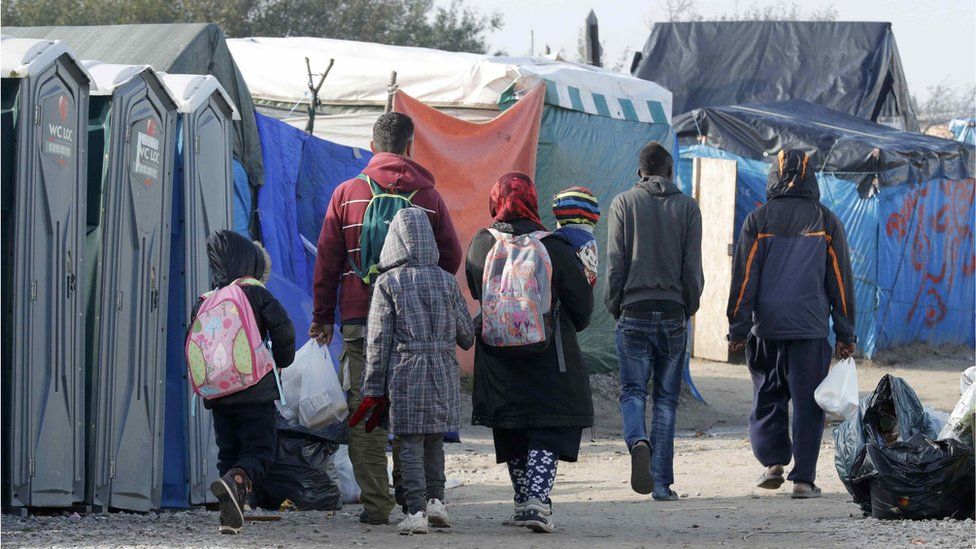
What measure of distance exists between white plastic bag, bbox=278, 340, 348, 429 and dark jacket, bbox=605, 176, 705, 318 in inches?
71.0

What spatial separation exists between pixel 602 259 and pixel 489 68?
6.82 ft

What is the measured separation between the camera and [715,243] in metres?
16.5

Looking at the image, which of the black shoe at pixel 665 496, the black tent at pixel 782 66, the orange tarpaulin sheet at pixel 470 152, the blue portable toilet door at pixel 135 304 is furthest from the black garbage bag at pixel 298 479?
the black tent at pixel 782 66

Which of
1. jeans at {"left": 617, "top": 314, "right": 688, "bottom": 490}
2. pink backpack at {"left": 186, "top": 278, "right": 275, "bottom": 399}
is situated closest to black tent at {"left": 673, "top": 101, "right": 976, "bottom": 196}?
jeans at {"left": 617, "top": 314, "right": 688, "bottom": 490}

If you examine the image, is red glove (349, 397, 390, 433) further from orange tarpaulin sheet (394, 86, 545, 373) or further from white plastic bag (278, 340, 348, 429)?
orange tarpaulin sheet (394, 86, 545, 373)

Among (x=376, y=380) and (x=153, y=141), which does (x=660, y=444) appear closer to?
(x=376, y=380)

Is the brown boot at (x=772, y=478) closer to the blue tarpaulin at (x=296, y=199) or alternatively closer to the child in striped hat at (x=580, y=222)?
the child in striped hat at (x=580, y=222)

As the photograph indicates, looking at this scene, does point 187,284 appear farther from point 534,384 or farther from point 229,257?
point 534,384

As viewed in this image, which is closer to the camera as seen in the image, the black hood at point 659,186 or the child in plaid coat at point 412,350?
Result: the child in plaid coat at point 412,350

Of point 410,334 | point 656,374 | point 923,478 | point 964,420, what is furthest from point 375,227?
point 964,420

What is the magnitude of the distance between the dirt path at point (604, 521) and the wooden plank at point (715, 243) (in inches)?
240

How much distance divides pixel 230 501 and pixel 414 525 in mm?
783

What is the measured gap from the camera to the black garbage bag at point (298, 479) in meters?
6.88

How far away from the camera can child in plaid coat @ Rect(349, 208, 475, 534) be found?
A: 19.5ft
